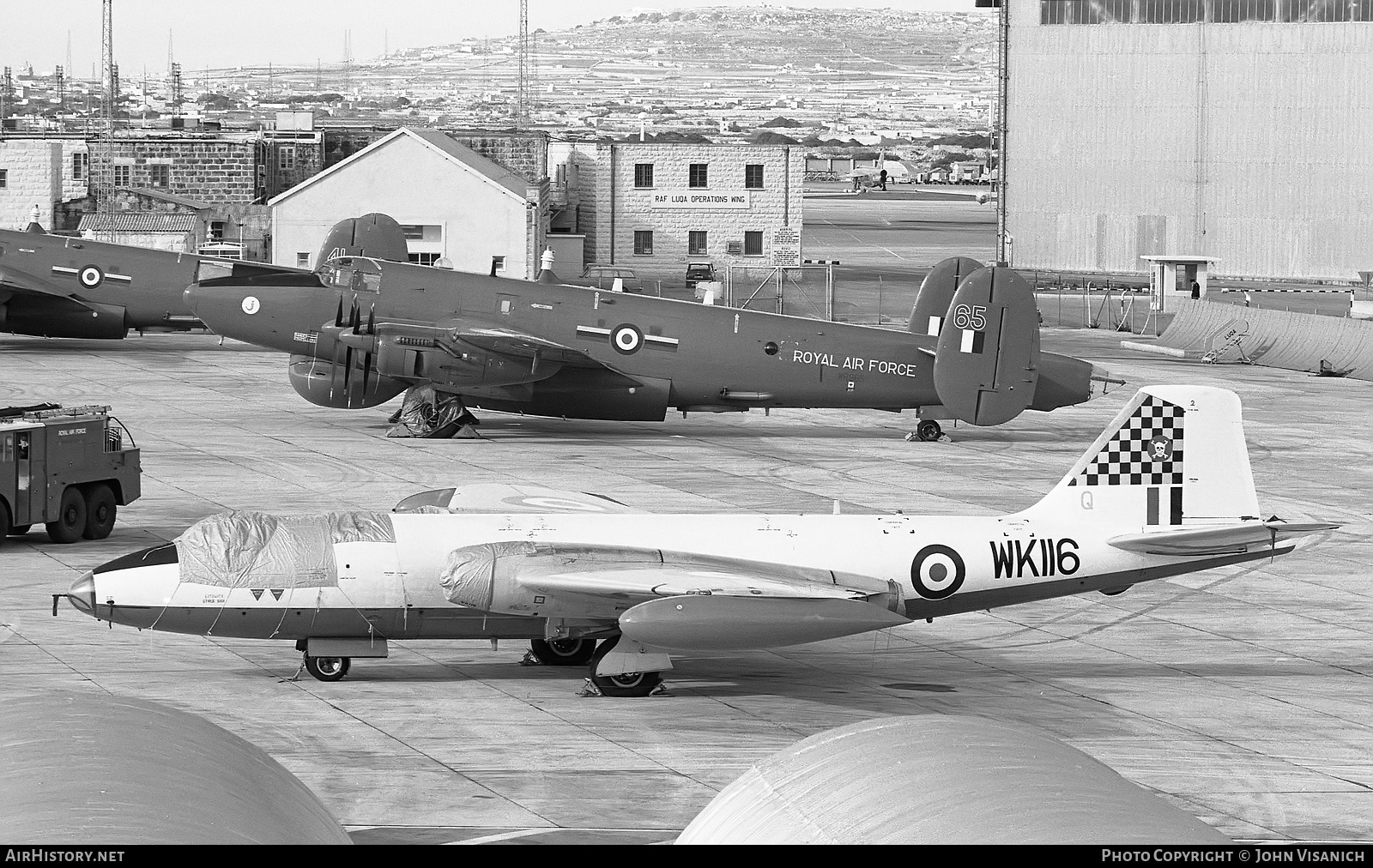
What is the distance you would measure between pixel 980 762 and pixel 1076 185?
262ft

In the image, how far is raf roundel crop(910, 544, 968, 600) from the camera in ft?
67.5

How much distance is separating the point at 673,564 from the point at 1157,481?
6167 mm

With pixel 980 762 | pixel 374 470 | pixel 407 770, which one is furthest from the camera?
pixel 374 470

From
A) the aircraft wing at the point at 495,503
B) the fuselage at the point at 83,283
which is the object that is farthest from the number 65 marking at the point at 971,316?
the fuselage at the point at 83,283

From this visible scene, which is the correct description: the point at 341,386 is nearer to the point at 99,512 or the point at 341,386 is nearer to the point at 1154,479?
the point at 99,512

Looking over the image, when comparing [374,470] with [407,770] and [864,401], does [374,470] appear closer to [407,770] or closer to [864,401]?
[864,401]

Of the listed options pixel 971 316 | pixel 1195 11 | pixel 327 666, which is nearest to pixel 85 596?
pixel 327 666

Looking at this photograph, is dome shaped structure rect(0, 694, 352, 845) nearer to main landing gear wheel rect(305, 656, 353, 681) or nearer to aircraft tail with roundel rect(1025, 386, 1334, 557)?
main landing gear wheel rect(305, 656, 353, 681)

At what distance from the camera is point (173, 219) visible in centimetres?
6969

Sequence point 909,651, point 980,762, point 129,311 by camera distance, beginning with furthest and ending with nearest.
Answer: point 129,311 < point 909,651 < point 980,762

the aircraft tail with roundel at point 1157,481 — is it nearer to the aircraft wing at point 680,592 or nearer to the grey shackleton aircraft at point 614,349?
the aircraft wing at point 680,592

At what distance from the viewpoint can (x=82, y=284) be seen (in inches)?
2092

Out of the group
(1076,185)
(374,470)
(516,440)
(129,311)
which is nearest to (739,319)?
(516,440)

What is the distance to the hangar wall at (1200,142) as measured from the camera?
263 feet
